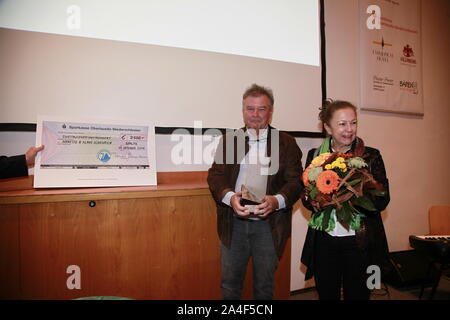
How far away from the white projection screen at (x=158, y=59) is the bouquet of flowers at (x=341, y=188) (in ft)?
3.48

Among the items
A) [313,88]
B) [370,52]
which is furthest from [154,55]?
[370,52]

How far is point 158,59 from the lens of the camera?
6.50ft

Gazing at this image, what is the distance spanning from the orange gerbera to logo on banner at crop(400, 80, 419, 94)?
2.52 metres

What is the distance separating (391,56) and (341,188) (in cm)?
247

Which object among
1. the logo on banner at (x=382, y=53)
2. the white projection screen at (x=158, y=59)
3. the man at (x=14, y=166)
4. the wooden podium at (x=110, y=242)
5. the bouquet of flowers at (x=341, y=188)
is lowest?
the wooden podium at (x=110, y=242)

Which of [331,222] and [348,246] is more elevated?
[331,222]

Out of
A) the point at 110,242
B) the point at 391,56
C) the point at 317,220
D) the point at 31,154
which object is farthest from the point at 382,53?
the point at 31,154

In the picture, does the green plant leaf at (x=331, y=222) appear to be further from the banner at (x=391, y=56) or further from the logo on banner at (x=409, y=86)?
the logo on banner at (x=409, y=86)

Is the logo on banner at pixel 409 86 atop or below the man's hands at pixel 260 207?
atop

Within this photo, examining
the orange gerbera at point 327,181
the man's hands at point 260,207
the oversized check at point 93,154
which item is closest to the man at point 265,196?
the man's hands at point 260,207

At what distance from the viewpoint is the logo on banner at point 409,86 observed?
299 cm

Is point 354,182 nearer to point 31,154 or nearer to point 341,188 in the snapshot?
point 341,188

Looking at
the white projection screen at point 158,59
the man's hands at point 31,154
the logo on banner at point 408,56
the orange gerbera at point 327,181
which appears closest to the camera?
the orange gerbera at point 327,181
